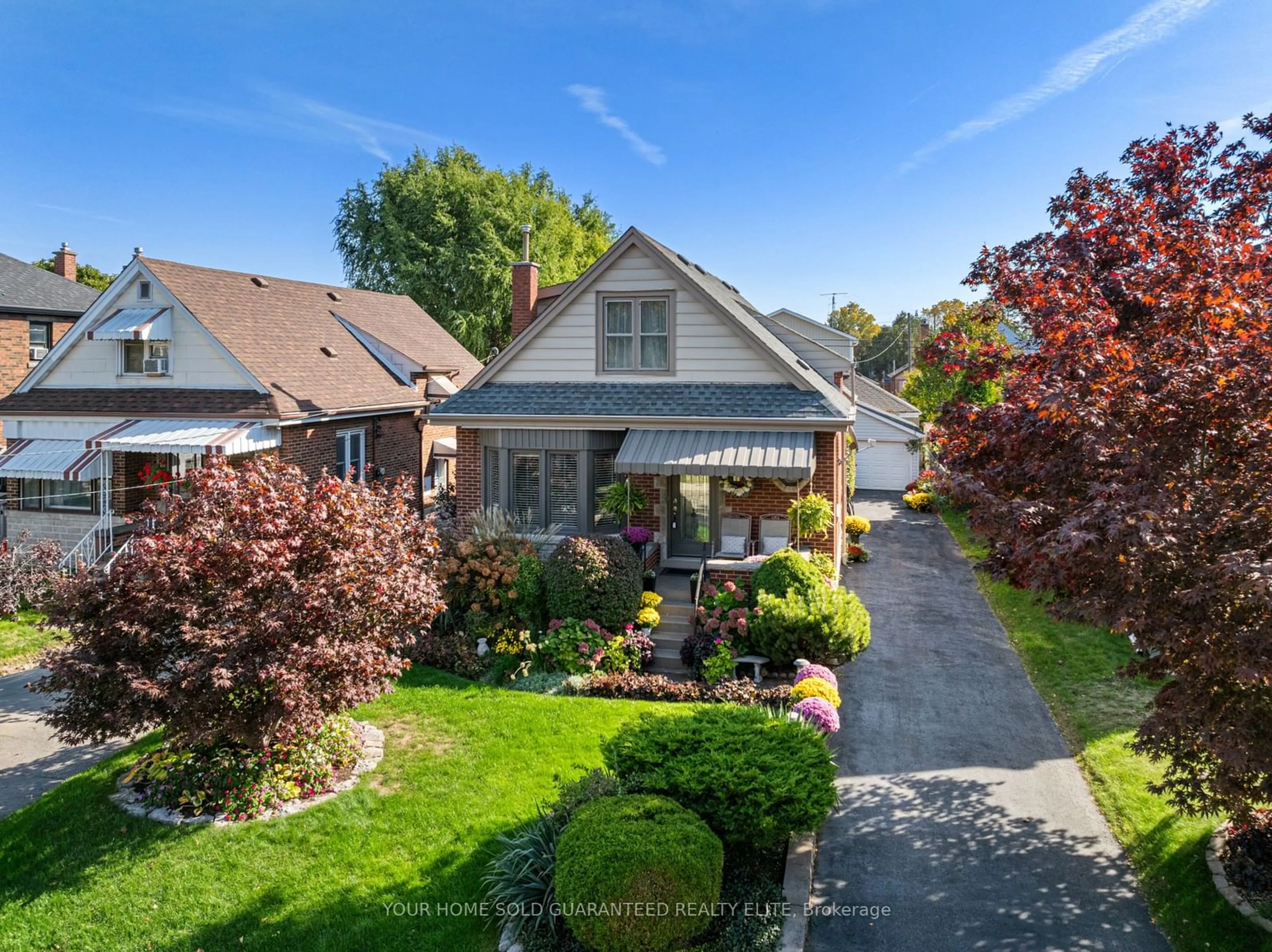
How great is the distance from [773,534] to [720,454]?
2427 millimetres

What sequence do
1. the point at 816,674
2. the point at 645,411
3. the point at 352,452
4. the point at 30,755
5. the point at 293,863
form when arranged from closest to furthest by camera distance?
the point at 293,863, the point at 30,755, the point at 816,674, the point at 645,411, the point at 352,452

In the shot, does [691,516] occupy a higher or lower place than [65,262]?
lower

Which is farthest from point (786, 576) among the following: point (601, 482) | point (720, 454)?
point (601, 482)

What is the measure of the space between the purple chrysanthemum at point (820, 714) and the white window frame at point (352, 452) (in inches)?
644

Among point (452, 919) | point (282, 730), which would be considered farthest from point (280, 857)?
point (452, 919)

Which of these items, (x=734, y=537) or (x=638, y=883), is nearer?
(x=638, y=883)

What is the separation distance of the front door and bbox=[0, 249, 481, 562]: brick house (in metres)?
8.02

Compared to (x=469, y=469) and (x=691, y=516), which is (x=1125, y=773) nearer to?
(x=691, y=516)

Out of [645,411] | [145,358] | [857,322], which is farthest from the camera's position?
[857,322]

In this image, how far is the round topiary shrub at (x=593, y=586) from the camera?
15.5 meters

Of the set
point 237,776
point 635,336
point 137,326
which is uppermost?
point 137,326

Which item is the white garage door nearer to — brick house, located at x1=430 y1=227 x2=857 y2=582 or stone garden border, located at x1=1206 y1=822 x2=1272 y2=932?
brick house, located at x1=430 y1=227 x2=857 y2=582

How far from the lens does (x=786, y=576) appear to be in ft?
50.6

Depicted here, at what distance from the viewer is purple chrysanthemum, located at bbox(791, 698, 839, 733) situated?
1070 centimetres
